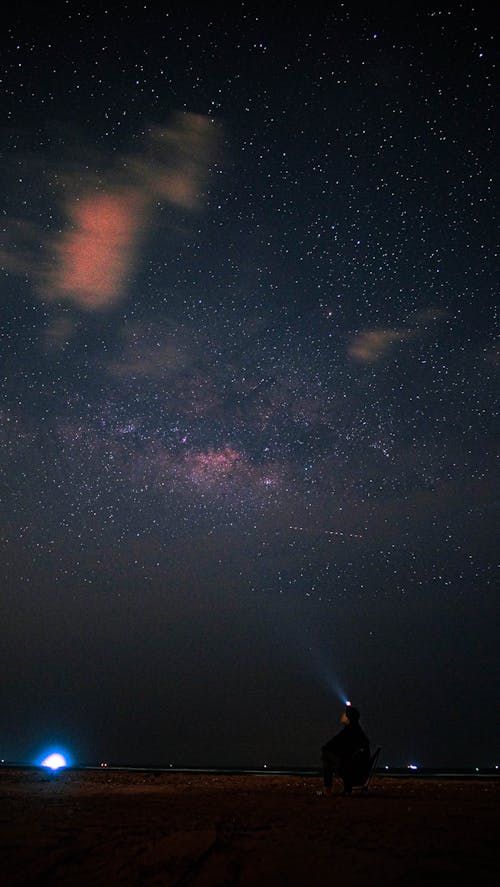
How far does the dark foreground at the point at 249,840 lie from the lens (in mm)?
5062

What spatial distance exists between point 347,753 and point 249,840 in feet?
19.9

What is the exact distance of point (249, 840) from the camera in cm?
645

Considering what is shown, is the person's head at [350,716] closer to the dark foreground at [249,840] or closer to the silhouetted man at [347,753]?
the silhouetted man at [347,753]

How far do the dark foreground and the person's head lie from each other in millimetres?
1569

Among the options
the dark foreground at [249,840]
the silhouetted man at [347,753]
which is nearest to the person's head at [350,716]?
the silhouetted man at [347,753]

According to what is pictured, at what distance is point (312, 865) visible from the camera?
5316 millimetres

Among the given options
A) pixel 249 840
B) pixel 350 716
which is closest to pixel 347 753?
pixel 350 716

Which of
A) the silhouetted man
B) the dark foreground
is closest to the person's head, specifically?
the silhouetted man

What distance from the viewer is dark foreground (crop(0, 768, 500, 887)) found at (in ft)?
16.6

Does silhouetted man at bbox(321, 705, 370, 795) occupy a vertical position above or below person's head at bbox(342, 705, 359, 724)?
below

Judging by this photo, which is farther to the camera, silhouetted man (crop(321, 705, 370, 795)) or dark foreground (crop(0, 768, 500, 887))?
silhouetted man (crop(321, 705, 370, 795))

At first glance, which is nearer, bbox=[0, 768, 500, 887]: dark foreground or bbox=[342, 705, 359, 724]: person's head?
bbox=[0, 768, 500, 887]: dark foreground

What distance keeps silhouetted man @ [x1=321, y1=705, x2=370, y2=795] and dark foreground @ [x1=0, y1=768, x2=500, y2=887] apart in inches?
29.4

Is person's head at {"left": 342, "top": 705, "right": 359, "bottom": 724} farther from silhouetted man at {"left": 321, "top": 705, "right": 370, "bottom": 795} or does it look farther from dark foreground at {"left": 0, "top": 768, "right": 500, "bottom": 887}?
dark foreground at {"left": 0, "top": 768, "right": 500, "bottom": 887}
